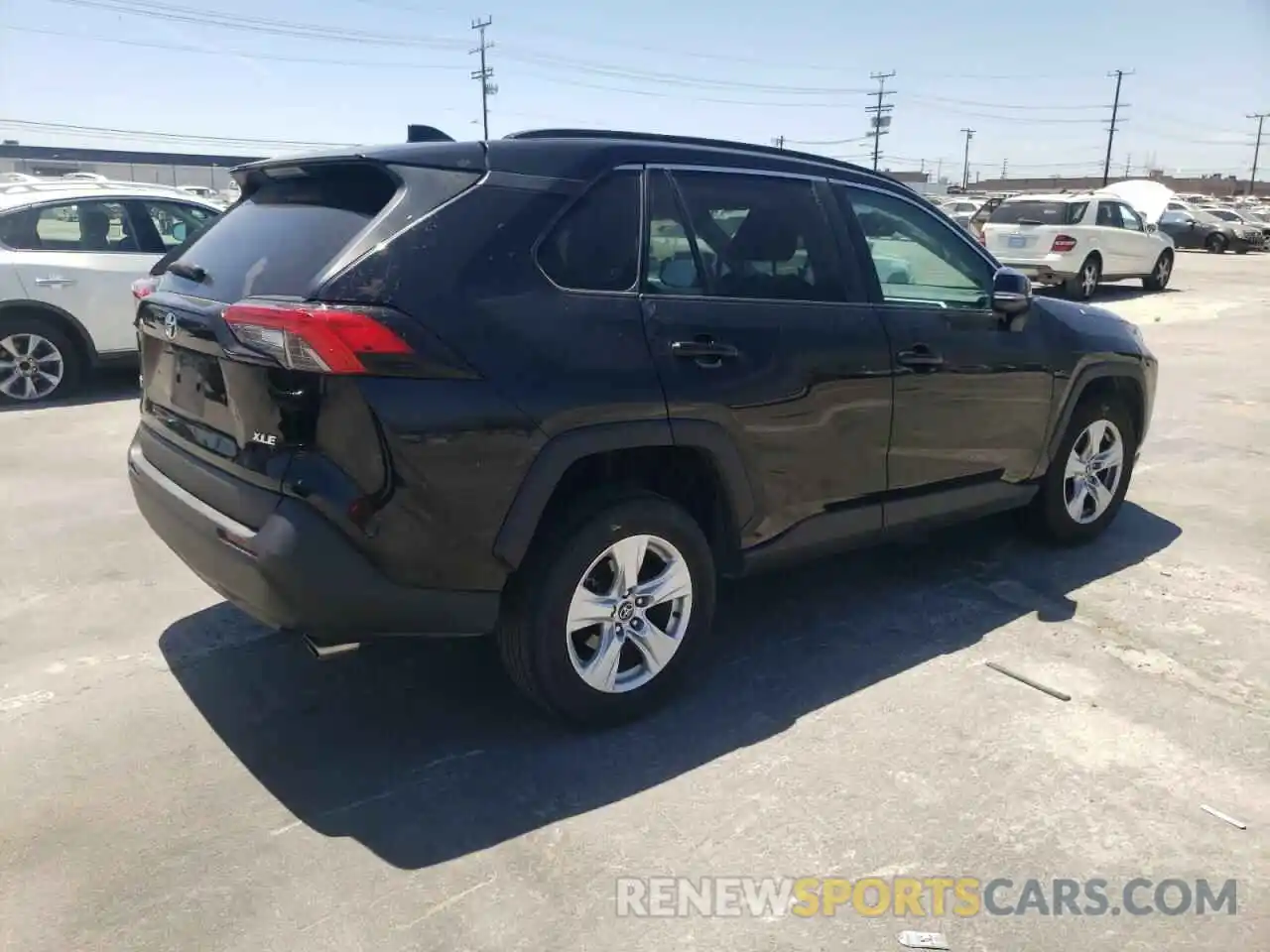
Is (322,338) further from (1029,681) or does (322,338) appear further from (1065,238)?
(1065,238)

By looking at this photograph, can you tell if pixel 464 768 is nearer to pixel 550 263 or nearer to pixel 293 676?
pixel 293 676

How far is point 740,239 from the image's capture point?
3.60 m

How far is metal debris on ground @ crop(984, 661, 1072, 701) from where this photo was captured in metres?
3.65

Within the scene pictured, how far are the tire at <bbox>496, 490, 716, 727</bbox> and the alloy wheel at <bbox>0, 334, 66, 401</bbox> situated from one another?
262 inches

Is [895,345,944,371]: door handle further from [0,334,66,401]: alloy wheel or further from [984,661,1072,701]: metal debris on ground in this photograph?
[0,334,66,401]: alloy wheel

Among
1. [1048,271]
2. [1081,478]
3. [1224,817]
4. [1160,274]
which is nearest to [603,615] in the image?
[1224,817]

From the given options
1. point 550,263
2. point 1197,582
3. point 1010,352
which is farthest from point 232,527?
point 1197,582

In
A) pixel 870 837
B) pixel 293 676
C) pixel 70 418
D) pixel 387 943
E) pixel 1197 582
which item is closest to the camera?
pixel 387 943

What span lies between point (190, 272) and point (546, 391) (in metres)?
1.37

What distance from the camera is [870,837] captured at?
282 centimetres

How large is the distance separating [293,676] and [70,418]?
5111 mm

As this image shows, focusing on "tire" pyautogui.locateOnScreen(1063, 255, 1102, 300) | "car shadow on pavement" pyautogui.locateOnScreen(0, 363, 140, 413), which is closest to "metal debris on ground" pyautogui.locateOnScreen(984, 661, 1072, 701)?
"car shadow on pavement" pyautogui.locateOnScreen(0, 363, 140, 413)

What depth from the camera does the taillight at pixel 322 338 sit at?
263 cm

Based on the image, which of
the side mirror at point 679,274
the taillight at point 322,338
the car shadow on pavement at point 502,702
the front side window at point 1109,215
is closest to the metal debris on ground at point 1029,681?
the car shadow on pavement at point 502,702
